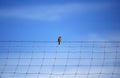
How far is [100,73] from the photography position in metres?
11.4

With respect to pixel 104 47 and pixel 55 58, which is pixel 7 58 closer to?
pixel 55 58

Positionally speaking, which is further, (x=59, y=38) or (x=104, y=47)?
(x=59, y=38)

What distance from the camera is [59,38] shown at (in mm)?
12914

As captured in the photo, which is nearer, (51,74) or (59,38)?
(51,74)

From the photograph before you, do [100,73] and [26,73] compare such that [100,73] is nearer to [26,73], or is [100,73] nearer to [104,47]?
[104,47]

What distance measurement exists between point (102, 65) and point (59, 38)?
7.01 feet

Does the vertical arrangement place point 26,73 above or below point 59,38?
below

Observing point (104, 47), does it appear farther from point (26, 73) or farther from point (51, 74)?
point (26, 73)

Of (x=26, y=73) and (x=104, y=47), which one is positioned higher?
(x=104, y=47)

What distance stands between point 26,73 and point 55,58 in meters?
1.00

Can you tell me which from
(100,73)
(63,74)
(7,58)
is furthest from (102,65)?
(7,58)

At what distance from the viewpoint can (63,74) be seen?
11344 mm

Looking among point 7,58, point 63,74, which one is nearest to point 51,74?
point 63,74

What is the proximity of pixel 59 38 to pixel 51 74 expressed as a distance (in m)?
1.90
